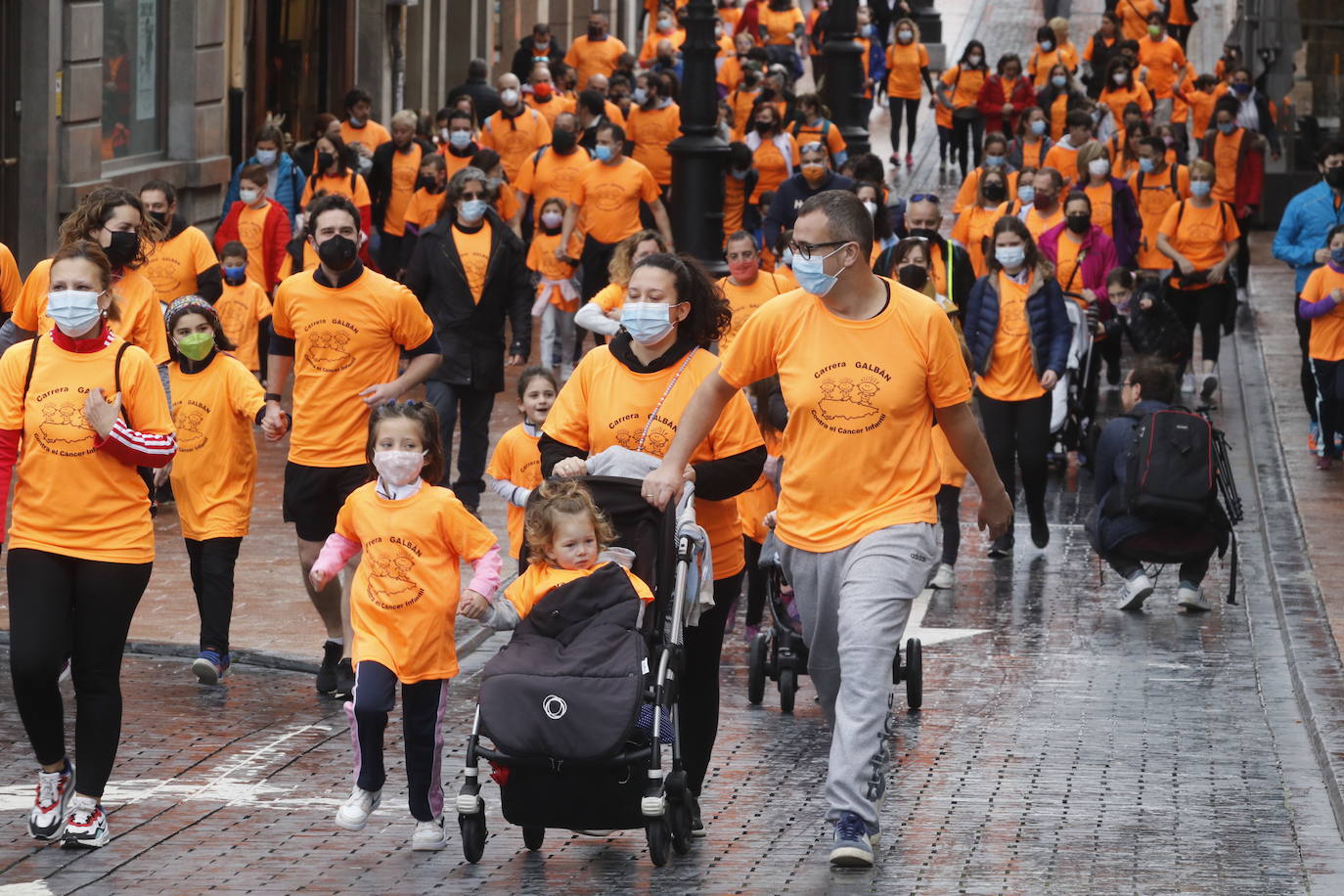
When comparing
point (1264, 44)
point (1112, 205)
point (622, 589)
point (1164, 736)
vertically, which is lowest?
point (1164, 736)

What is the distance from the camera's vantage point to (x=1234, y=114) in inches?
964

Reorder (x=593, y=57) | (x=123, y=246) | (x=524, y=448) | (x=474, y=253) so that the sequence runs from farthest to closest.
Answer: (x=593, y=57) → (x=474, y=253) → (x=524, y=448) → (x=123, y=246)

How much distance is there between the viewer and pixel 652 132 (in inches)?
921

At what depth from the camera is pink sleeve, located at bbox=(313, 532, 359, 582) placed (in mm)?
7633

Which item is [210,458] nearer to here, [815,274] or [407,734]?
[407,734]

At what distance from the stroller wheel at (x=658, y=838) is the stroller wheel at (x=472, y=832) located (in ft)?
1.63

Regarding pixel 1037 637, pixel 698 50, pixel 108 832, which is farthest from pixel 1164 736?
pixel 698 50

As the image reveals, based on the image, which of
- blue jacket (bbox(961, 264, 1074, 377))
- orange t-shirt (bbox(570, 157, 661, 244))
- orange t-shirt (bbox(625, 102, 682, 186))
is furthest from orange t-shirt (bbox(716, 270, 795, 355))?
orange t-shirt (bbox(625, 102, 682, 186))

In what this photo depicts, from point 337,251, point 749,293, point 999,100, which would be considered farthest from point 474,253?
point 999,100

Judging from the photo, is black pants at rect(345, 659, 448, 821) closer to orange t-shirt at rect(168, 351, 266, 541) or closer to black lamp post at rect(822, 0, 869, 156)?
orange t-shirt at rect(168, 351, 266, 541)

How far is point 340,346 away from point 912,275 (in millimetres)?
3401

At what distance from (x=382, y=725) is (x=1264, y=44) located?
25003 mm

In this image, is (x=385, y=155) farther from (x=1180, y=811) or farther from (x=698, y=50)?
(x=1180, y=811)

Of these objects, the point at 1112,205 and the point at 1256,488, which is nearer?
the point at 1256,488
